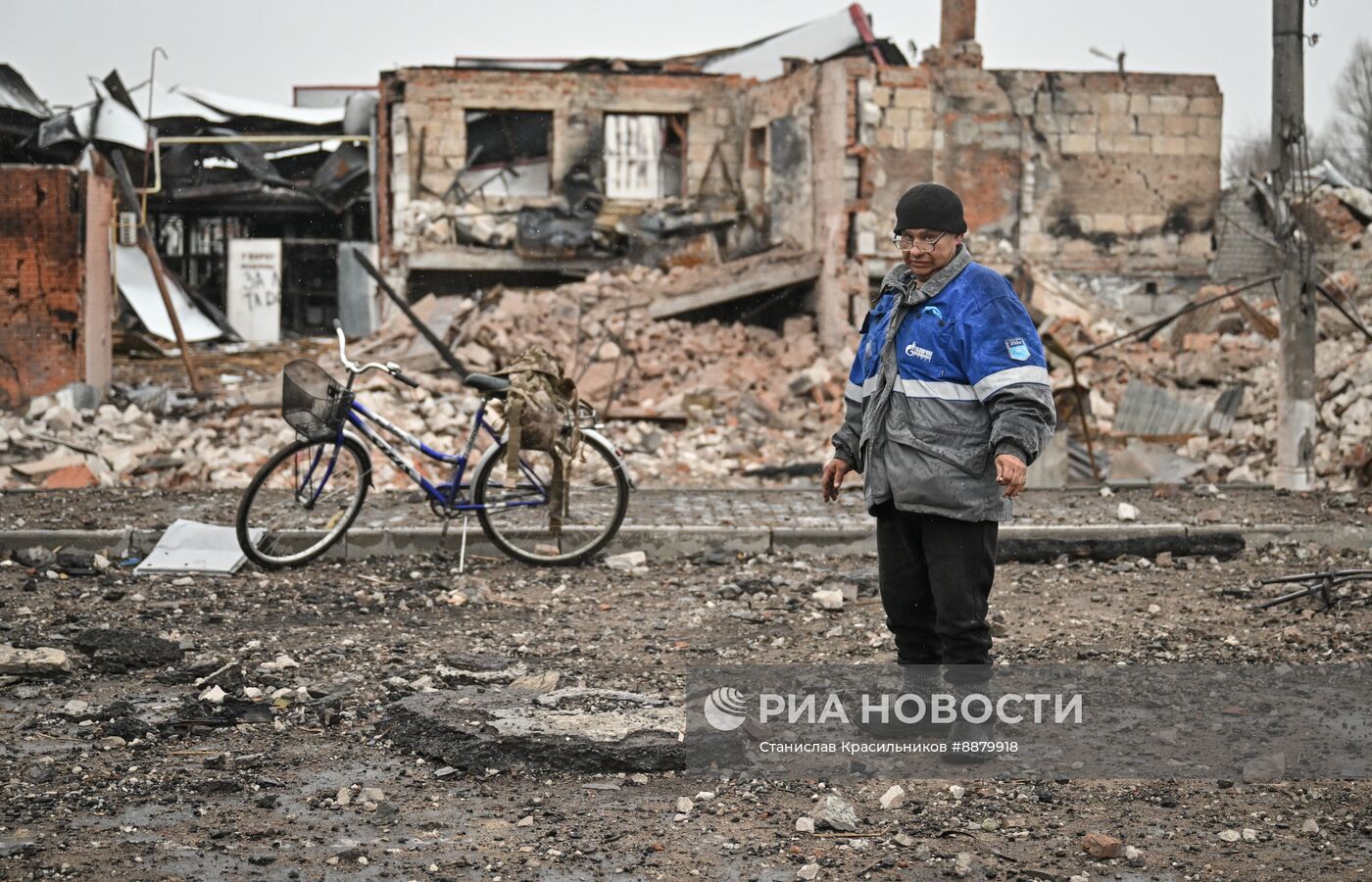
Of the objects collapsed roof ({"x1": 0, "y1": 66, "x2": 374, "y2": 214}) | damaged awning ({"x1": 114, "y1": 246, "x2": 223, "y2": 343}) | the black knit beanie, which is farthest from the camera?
collapsed roof ({"x1": 0, "y1": 66, "x2": 374, "y2": 214})

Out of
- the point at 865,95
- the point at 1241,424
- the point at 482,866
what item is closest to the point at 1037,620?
the point at 482,866

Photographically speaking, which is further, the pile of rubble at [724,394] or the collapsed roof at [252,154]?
the collapsed roof at [252,154]

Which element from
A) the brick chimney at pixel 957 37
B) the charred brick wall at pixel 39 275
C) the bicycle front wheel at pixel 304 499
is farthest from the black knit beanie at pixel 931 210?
the brick chimney at pixel 957 37

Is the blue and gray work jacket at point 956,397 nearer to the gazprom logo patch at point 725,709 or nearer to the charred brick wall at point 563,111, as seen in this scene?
the gazprom logo patch at point 725,709

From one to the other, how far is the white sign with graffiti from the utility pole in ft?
72.9

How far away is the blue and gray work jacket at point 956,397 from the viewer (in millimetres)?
4355

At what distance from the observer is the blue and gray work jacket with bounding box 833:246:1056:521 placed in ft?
14.3

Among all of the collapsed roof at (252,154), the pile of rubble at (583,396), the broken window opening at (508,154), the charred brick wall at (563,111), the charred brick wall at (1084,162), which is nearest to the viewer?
the pile of rubble at (583,396)

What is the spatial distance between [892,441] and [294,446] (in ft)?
15.3

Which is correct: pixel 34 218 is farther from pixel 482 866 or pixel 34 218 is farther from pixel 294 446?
pixel 482 866

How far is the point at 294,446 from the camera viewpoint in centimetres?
815

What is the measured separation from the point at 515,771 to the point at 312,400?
405cm

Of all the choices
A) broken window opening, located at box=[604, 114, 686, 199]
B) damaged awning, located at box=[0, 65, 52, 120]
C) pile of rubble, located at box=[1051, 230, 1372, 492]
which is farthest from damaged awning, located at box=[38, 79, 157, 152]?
pile of rubble, located at box=[1051, 230, 1372, 492]

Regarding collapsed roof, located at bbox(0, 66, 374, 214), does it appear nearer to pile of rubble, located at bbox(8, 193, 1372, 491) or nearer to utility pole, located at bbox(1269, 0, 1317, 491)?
pile of rubble, located at bbox(8, 193, 1372, 491)
